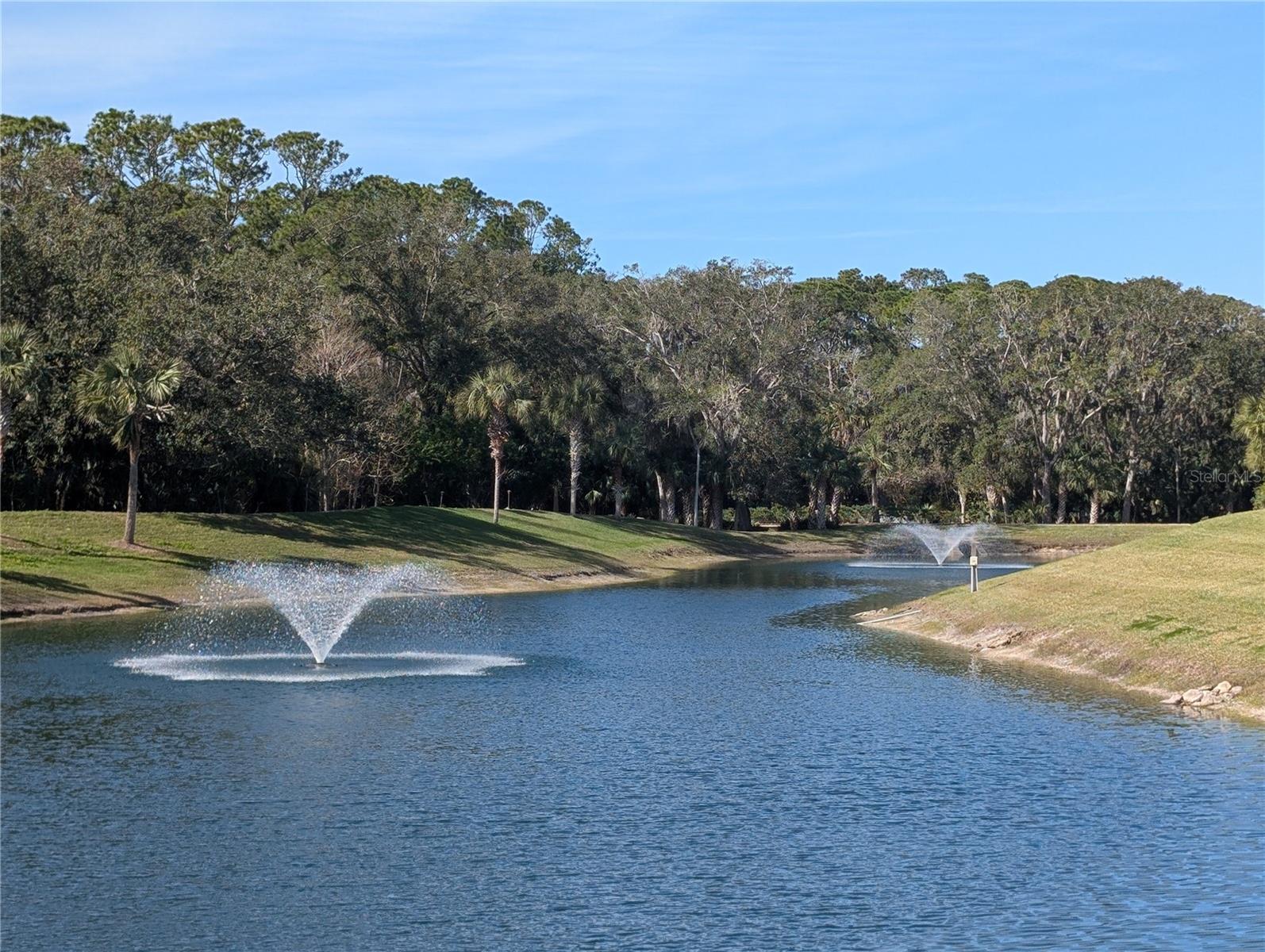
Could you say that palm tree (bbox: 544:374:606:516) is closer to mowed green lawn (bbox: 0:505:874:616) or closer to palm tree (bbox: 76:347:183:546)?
mowed green lawn (bbox: 0:505:874:616)

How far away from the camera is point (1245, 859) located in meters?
22.5

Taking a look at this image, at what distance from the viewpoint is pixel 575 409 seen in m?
102

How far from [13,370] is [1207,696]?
47.1 meters

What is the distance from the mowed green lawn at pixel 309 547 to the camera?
192 ft

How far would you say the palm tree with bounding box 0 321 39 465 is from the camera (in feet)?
196

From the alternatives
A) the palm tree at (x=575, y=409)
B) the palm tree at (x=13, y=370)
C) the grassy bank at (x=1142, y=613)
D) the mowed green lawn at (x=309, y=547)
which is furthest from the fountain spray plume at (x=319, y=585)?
the palm tree at (x=575, y=409)

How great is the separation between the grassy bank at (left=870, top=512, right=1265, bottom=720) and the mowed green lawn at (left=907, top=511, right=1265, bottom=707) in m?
0.05

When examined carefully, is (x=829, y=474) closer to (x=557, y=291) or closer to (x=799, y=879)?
(x=557, y=291)

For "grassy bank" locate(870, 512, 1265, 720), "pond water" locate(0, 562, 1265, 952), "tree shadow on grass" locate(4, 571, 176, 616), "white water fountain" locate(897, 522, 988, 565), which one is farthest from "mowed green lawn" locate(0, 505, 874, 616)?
"grassy bank" locate(870, 512, 1265, 720)

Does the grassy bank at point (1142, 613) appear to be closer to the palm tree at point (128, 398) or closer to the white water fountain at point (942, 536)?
the palm tree at point (128, 398)

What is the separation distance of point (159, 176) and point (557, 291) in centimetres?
4078

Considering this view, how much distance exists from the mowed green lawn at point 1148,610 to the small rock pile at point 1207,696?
Answer: 1.31 ft

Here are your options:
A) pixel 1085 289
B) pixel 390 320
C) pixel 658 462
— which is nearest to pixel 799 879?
pixel 390 320

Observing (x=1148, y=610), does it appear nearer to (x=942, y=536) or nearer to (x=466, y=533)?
(x=466, y=533)
